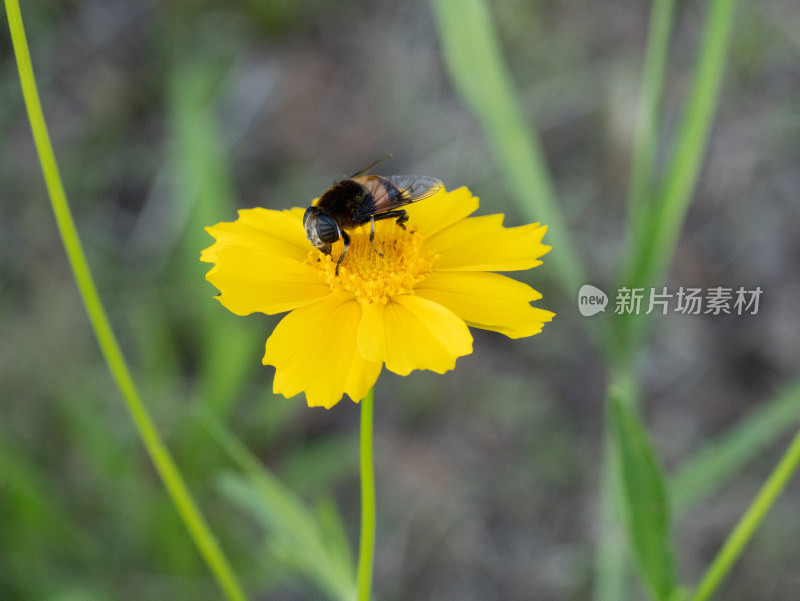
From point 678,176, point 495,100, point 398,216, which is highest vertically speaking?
point 495,100

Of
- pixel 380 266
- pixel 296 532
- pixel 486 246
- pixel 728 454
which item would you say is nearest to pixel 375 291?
pixel 380 266

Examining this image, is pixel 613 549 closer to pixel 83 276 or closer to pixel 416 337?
pixel 416 337

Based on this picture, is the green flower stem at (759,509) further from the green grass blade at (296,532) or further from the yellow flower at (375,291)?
the green grass blade at (296,532)

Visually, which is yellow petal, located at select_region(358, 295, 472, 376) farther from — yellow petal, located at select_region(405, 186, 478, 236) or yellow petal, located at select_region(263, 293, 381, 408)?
yellow petal, located at select_region(405, 186, 478, 236)

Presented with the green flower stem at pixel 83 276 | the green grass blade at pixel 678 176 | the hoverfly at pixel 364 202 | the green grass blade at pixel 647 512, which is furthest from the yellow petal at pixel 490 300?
the green grass blade at pixel 678 176

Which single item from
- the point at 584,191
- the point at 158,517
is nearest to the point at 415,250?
the point at 158,517

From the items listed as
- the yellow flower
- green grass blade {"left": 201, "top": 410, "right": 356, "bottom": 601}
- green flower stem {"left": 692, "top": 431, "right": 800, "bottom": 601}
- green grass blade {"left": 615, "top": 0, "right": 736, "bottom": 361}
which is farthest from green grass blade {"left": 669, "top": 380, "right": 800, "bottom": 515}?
the yellow flower
